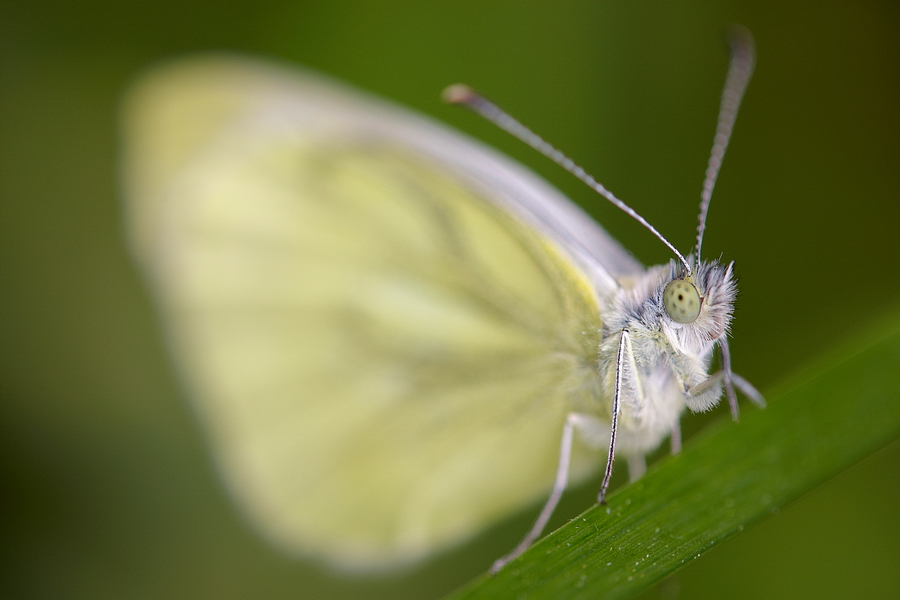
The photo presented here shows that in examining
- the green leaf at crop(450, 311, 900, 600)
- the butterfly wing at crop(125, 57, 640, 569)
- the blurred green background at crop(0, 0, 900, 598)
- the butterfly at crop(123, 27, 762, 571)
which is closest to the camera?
the green leaf at crop(450, 311, 900, 600)

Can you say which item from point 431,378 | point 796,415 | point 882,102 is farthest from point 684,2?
point 796,415

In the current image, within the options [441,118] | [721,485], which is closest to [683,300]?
[721,485]

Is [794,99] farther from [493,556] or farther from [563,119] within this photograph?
[493,556]

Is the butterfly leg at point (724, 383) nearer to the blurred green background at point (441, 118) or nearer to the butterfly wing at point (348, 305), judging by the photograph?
the butterfly wing at point (348, 305)

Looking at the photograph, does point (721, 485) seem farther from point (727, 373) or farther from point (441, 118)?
point (441, 118)

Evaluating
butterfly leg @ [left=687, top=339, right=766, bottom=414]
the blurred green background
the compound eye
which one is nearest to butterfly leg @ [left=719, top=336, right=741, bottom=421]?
butterfly leg @ [left=687, top=339, right=766, bottom=414]

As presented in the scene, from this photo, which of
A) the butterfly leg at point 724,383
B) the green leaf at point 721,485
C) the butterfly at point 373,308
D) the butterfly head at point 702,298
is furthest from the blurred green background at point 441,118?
the green leaf at point 721,485

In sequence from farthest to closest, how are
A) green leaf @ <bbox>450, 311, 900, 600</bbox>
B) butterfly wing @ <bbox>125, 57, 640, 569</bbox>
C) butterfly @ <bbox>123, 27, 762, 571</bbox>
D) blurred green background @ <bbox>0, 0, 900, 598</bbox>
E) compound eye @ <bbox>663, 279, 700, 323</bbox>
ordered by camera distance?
blurred green background @ <bbox>0, 0, 900, 598</bbox>, butterfly wing @ <bbox>125, 57, 640, 569</bbox>, butterfly @ <bbox>123, 27, 762, 571</bbox>, compound eye @ <bbox>663, 279, 700, 323</bbox>, green leaf @ <bbox>450, 311, 900, 600</bbox>

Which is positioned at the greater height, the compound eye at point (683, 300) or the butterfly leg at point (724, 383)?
the compound eye at point (683, 300)

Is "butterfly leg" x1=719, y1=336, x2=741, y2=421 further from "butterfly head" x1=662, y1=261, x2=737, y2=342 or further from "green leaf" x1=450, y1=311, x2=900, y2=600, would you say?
"green leaf" x1=450, y1=311, x2=900, y2=600
